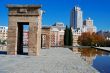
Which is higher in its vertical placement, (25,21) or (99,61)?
(25,21)

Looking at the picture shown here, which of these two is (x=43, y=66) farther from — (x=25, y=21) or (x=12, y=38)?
(x=12, y=38)

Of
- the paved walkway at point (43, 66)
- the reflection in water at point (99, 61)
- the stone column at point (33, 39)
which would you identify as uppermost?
the stone column at point (33, 39)

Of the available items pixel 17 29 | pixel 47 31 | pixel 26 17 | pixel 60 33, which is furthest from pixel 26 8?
pixel 60 33

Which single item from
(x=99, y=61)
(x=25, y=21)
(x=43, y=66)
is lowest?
(x=99, y=61)

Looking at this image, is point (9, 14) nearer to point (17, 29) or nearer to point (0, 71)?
point (17, 29)

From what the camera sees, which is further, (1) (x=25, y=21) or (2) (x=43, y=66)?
(1) (x=25, y=21)

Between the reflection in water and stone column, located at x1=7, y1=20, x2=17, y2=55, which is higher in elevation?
stone column, located at x1=7, y1=20, x2=17, y2=55

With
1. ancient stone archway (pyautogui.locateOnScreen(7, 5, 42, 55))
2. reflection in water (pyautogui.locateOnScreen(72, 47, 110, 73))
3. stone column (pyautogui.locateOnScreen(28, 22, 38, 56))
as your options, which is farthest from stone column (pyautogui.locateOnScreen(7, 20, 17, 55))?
reflection in water (pyautogui.locateOnScreen(72, 47, 110, 73))

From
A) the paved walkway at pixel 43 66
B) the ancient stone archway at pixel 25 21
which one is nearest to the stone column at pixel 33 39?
the ancient stone archway at pixel 25 21

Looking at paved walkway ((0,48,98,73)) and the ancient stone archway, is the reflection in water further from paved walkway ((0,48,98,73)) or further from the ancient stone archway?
the ancient stone archway

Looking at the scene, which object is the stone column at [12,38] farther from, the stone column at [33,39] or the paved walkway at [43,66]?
the paved walkway at [43,66]

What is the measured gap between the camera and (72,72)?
967cm

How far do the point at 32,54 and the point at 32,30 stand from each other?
188 cm

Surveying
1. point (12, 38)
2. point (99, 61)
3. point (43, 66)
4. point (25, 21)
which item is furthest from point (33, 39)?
point (43, 66)
